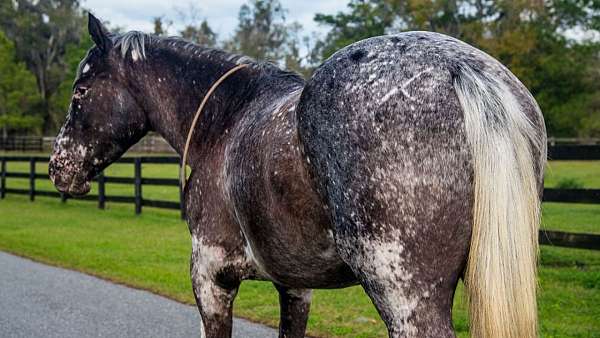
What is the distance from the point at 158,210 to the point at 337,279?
471 inches

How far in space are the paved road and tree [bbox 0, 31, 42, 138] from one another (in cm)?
4225

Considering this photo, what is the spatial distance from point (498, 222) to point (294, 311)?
1515 millimetres

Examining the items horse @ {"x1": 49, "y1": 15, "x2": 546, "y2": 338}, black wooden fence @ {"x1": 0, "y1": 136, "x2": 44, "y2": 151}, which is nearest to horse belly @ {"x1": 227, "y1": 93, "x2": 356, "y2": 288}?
horse @ {"x1": 49, "y1": 15, "x2": 546, "y2": 338}

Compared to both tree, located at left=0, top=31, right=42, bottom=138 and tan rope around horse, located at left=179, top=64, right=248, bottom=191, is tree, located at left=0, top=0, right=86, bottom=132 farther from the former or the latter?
tan rope around horse, located at left=179, top=64, right=248, bottom=191

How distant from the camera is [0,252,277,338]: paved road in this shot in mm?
4766

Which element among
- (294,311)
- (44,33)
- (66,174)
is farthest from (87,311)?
(44,33)

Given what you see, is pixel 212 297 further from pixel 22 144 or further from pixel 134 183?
pixel 22 144

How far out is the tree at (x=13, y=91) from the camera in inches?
1751

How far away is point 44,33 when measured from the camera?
193 feet

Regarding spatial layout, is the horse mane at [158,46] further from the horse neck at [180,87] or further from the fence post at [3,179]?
the fence post at [3,179]

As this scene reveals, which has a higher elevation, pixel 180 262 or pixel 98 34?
pixel 98 34

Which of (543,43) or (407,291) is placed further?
(543,43)

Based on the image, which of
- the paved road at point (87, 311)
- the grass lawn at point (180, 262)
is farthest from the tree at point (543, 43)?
the paved road at point (87, 311)

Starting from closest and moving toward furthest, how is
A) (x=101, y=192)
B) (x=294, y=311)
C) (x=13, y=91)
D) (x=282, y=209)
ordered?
1. (x=282, y=209)
2. (x=294, y=311)
3. (x=101, y=192)
4. (x=13, y=91)
